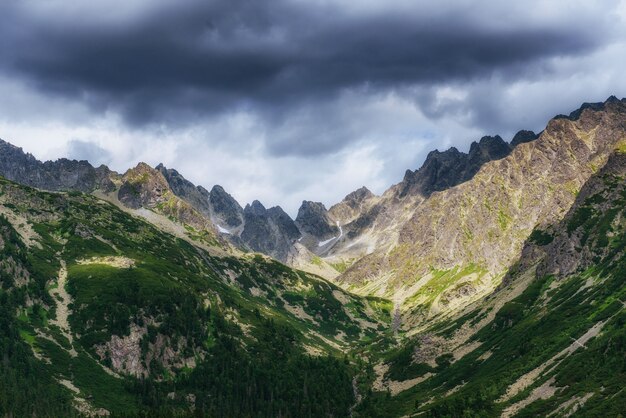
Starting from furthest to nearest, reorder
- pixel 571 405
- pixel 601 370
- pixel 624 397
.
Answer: pixel 601 370 < pixel 571 405 < pixel 624 397

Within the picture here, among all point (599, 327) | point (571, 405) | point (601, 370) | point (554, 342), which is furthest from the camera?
point (554, 342)

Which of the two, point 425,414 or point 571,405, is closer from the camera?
point 571,405

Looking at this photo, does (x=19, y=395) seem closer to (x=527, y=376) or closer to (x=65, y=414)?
(x=65, y=414)

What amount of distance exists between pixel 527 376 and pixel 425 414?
115ft

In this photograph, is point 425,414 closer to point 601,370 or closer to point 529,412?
point 529,412

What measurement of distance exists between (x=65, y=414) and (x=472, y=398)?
13697cm

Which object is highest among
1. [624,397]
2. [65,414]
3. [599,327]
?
[65,414]

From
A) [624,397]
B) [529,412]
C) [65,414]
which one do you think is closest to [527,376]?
[529,412]

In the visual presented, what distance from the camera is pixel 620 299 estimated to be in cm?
19150

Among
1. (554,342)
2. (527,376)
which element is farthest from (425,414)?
(554,342)

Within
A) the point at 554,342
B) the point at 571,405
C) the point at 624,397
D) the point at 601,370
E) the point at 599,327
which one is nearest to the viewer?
the point at 624,397

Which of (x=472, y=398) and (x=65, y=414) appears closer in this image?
(x=472, y=398)

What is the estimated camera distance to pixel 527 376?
181 m

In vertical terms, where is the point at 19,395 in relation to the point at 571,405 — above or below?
above
